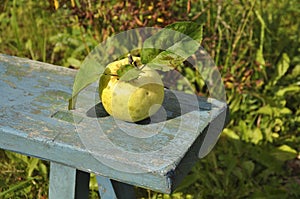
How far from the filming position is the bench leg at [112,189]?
181 cm

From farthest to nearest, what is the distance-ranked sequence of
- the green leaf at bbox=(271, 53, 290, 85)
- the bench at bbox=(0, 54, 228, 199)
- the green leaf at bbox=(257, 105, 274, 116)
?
1. the green leaf at bbox=(271, 53, 290, 85)
2. the green leaf at bbox=(257, 105, 274, 116)
3. the bench at bbox=(0, 54, 228, 199)

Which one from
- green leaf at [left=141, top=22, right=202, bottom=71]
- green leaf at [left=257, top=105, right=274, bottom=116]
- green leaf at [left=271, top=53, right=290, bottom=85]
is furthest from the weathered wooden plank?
green leaf at [left=271, top=53, right=290, bottom=85]

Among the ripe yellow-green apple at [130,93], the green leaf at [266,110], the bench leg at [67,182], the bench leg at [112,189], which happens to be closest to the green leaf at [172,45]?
the ripe yellow-green apple at [130,93]

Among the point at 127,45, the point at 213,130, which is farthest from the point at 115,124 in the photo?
the point at 127,45

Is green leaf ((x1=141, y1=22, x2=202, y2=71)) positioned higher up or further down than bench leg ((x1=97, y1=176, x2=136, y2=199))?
higher up

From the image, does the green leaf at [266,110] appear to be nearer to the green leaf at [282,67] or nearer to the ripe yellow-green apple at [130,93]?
the green leaf at [282,67]

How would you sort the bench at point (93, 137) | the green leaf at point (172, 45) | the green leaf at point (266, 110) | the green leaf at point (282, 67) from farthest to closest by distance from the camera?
the green leaf at point (282, 67), the green leaf at point (266, 110), the green leaf at point (172, 45), the bench at point (93, 137)

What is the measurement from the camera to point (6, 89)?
1711 millimetres

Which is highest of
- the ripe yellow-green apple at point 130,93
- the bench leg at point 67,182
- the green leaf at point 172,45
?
the green leaf at point 172,45

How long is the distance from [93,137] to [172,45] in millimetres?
349

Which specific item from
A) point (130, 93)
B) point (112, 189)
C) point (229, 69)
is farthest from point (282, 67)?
point (130, 93)

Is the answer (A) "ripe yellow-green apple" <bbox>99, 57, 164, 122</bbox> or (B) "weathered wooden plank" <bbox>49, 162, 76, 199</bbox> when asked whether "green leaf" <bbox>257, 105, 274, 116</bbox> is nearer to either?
(A) "ripe yellow-green apple" <bbox>99, 57, 164, 122</bbox>

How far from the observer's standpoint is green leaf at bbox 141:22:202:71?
1477 mm

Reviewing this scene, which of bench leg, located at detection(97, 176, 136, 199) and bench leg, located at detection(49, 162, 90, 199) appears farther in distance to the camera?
bench leg, located at detection(97, 176, 136, 199)
